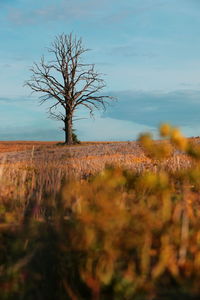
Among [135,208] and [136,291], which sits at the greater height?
[135,208]

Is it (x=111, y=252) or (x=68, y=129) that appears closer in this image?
(x=111, y=252)

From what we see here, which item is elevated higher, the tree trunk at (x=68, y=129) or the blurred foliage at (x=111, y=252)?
the tree trunk at (x=68, y=129)

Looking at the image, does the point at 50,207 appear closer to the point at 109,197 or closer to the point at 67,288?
the point at 109,197

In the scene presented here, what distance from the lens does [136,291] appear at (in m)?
4.27

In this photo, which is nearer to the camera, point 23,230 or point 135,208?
point 135,208

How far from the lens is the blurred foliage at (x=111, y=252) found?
4367 mm

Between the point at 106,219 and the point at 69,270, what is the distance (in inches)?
30.8

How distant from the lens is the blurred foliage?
437cm

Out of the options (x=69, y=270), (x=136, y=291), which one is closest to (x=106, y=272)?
(x=136, y=291)

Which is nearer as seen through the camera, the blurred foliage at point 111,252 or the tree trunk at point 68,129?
the blurred foliage at point 111,252

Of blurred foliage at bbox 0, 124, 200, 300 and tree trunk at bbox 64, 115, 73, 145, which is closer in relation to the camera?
blurred foliage at bbox 0, 124, 200, 300

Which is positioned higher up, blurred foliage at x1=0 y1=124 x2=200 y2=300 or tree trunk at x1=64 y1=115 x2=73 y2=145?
tree trunk at x1=64 y1=115 x2=73 y2=145

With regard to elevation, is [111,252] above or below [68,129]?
below

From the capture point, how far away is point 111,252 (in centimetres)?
454
